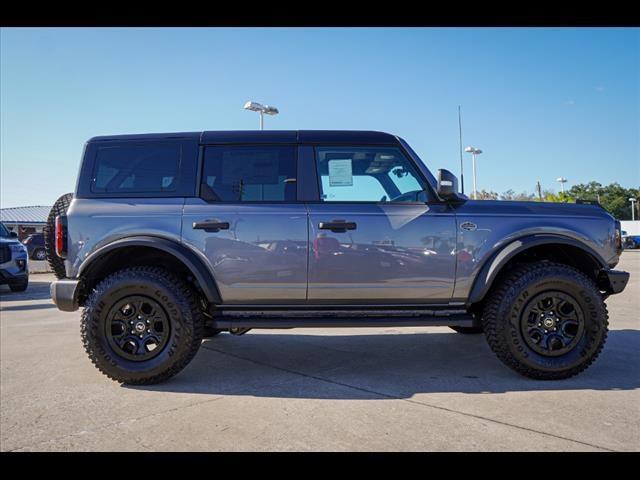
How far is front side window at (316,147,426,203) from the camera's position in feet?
13.1

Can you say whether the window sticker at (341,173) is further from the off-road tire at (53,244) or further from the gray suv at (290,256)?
the off-road tire at (53,244)

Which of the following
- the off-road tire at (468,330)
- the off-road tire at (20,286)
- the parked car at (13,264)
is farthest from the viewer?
the off-road tire at (20,286)

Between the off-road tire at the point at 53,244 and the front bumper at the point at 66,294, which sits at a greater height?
the off-road tire at the point at 53,244

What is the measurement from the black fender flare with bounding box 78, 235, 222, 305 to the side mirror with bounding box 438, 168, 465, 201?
209 centimetres

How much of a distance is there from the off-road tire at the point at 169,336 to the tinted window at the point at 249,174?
0.89 m

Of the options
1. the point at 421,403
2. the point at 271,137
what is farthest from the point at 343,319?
the point at 271,137

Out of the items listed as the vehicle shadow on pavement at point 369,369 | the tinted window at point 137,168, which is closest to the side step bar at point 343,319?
the vehicle shadow on pavement at point 369,369

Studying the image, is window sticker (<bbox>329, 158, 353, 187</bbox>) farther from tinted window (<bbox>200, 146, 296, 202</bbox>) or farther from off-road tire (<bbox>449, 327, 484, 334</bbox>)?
off-road tire (<bbox>449, 327, 484, 334</bbox>)

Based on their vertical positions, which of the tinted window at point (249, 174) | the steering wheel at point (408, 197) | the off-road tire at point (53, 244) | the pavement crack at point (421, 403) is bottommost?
the pavement crack at point (421, 403)

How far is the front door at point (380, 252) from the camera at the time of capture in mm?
3729

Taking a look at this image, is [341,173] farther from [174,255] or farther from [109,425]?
[109,425]

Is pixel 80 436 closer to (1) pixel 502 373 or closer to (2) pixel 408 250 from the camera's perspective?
(2) pixel 408 250

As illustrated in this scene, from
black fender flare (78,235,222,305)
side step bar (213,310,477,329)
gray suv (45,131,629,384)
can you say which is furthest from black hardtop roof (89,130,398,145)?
side step bar (213,310,477,329)

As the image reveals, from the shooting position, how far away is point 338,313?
3773mm
